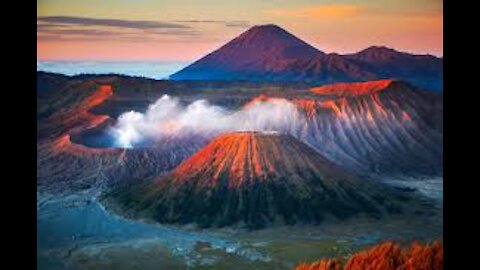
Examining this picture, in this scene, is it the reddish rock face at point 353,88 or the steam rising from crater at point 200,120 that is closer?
the steam rising from crater at point 200,120

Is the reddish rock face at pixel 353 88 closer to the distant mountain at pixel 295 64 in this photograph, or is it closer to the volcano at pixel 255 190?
the distant mountain at pixel 295 64

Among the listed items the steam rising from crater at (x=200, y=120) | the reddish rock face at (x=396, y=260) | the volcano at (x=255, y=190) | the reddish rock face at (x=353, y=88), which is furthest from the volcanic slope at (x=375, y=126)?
the reddish rock face at (x=396, y=260)

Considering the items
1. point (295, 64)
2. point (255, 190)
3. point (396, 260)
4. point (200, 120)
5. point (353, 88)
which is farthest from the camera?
point (353, 88)

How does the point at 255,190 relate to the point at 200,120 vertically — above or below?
below

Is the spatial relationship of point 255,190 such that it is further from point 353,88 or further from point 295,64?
point 353,88

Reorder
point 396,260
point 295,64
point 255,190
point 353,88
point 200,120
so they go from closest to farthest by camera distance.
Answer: point 396,260
point 255,190
point 295,64
point 200,120
point 353,88

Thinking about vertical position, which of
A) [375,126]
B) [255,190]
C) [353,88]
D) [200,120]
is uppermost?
[353,88]

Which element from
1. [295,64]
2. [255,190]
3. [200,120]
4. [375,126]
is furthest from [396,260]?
[375,126]
